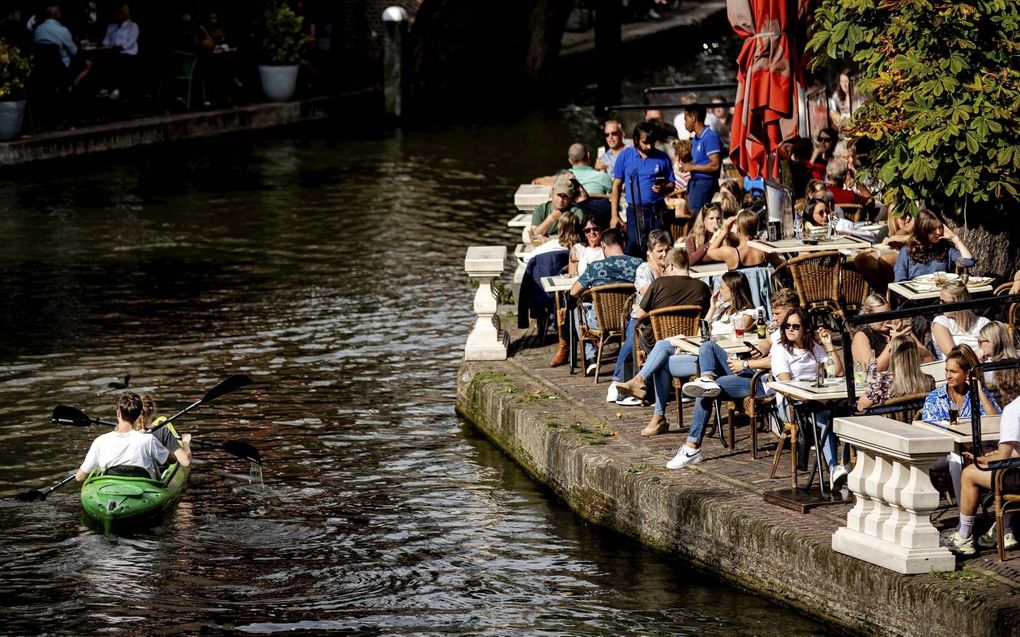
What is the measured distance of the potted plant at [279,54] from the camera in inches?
1153

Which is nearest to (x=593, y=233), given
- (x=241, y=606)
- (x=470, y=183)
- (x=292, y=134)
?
(x=241, y=606)

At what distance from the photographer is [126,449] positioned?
1152 cm

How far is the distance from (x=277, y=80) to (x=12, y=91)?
584 centimetres

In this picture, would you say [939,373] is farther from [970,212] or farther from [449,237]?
[449,237]

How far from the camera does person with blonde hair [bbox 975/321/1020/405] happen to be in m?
9.67

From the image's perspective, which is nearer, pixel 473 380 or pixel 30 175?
pixel 473 380

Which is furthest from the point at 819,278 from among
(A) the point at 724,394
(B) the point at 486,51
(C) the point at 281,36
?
(B) the point at 486,51

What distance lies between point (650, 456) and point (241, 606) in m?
2.75

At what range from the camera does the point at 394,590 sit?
10188mm

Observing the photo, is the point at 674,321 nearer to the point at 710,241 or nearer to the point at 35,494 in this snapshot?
the point at 710,241

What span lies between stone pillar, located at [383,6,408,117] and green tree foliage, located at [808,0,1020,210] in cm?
1837

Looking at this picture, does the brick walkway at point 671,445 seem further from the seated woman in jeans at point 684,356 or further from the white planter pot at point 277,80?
the white planter pot at point 277,80

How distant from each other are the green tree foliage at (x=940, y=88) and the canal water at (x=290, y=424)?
3256 mm

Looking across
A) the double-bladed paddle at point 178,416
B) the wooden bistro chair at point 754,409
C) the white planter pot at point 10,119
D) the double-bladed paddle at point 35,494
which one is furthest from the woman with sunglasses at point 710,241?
the white planter pot at point 10,119
